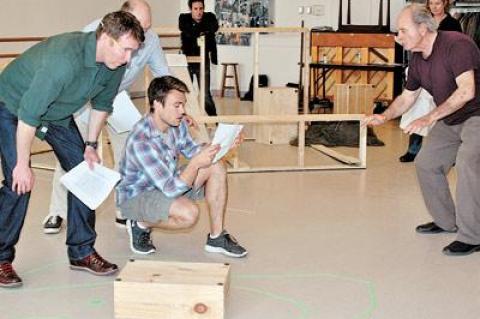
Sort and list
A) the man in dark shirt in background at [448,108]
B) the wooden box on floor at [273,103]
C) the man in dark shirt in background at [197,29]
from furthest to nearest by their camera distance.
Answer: the man in dark shirt in background at [197,29]
the wooden box on floor at [273,103]
the man in dark shirt in background at [448,108]

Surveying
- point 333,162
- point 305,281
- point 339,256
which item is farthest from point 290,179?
point 305,281

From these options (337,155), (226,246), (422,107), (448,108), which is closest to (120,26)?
(226,246)

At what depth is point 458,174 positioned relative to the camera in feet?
14.6

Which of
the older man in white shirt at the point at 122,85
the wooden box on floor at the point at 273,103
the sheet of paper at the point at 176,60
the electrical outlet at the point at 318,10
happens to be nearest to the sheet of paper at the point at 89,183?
the older man in white shirt at the point at 122,85

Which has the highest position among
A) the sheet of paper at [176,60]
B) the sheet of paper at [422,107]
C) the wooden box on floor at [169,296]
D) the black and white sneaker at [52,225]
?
the sheet of paper at [176,60]

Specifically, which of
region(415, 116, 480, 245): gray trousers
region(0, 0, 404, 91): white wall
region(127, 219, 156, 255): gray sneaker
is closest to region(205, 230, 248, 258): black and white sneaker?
region(127, 219, 156, 255): gray sneaker

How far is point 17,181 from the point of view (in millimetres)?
3469

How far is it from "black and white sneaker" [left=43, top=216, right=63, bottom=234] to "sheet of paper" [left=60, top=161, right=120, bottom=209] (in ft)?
3.65

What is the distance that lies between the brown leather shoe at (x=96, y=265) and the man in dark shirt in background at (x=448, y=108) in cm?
171

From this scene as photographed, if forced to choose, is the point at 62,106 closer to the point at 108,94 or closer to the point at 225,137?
the point at 108,94

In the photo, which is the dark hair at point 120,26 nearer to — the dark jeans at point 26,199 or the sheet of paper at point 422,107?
the dark jeans at point 26,199

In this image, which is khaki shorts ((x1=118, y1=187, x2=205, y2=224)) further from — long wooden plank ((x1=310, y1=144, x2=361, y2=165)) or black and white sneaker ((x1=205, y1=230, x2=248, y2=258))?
long wooden plank ((x1=310, y1=144, x2=361, y2=165))

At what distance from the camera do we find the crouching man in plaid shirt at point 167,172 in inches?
154

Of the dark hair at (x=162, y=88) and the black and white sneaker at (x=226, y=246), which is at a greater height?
the dark hair at (x=162, y=88)
